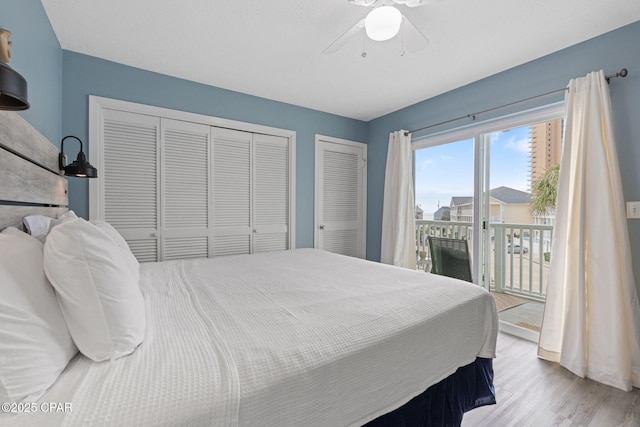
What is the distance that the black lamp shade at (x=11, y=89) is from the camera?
72cm

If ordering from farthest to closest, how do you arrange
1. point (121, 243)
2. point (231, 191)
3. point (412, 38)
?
point (231, 191), point (412, 38), point (121, 243)

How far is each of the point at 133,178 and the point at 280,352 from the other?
247 cm

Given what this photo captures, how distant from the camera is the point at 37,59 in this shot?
171cm

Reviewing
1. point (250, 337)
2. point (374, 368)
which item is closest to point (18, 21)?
point (250, 337)

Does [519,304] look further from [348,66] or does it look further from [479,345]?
[348,66]

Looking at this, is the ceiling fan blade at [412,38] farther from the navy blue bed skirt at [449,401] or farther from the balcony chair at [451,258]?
the navy blue bed skirt at [449,401]

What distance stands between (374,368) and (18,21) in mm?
2463

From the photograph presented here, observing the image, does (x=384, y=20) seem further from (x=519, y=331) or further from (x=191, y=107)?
(x=519, y=331)

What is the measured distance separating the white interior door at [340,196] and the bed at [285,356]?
185 centimetres

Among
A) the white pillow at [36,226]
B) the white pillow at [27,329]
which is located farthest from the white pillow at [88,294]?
the white pillow at [36,226]

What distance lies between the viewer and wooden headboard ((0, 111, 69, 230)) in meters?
1.12

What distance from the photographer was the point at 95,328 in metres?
0.82

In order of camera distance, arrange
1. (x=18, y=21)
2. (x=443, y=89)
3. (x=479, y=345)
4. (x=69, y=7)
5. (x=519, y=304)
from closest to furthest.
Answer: (x=18, y=21), (x=479, y=345), (x=69, y=7), (x=443, y=89), (x=519, y=304)

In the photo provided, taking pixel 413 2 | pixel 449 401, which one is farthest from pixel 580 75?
pixel 449 401
